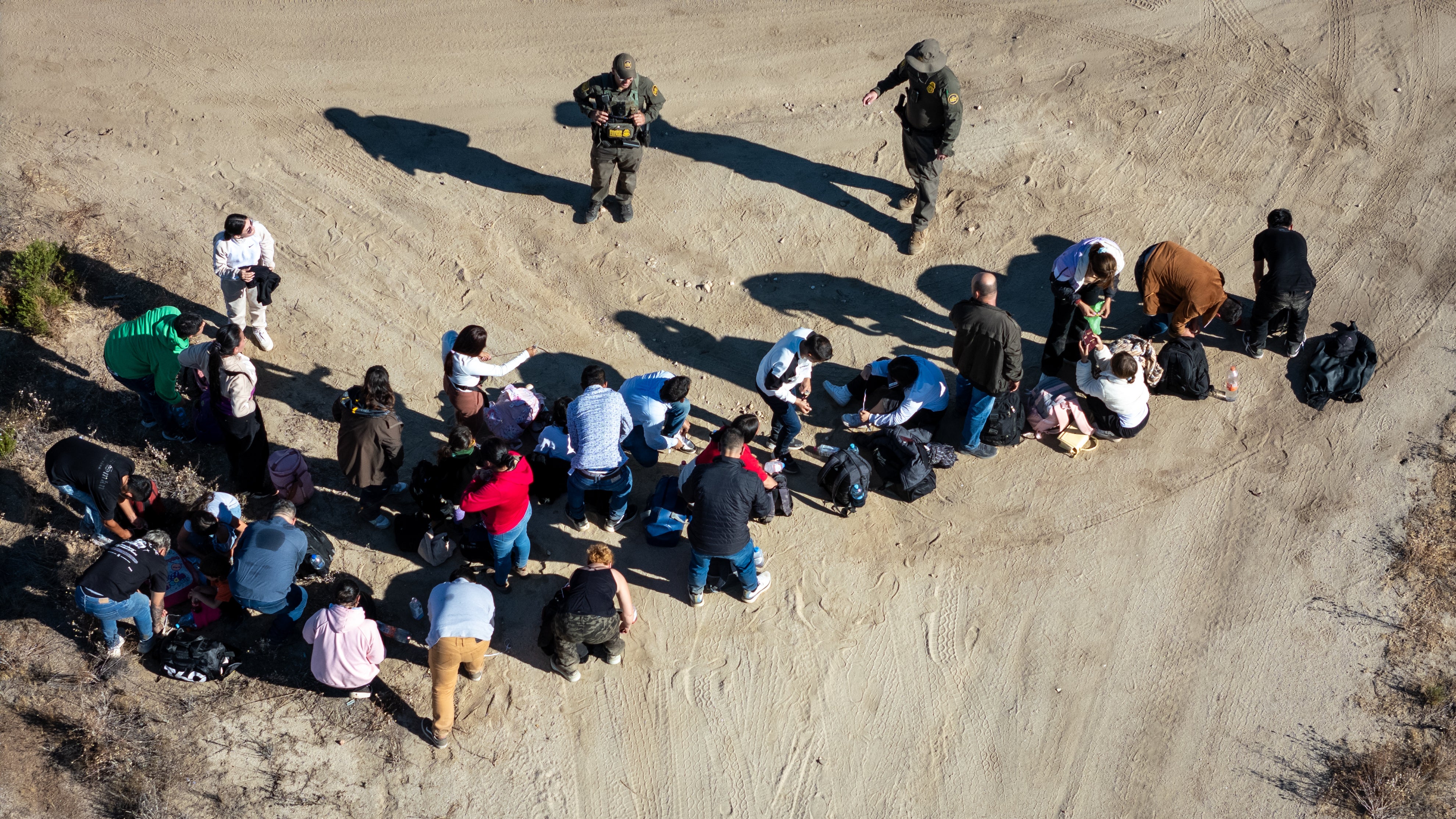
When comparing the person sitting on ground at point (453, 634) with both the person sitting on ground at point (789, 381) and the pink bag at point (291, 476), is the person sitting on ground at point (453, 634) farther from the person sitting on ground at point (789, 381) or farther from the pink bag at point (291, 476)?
the person sitting on ground at point (789, 381)

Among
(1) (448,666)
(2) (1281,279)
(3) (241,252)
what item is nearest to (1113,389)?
(2) (1281,279)

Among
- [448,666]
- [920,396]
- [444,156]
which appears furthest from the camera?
[444,156]

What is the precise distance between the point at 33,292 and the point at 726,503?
288 inches

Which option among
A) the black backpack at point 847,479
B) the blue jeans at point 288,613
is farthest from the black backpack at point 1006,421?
the blue jeans at point 288,613

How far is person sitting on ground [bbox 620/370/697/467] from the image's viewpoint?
8453 millimetres

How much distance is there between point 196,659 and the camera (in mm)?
7891

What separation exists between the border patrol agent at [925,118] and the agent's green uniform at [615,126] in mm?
2297

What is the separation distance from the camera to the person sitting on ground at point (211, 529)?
7.91 metres

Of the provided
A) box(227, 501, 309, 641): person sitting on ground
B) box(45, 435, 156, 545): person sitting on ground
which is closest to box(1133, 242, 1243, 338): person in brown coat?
box(227, 501, 309, 641): person sitting on ground

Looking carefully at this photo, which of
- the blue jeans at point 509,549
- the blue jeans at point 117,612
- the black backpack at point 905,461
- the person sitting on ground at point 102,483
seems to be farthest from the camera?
the black backpack at point 905,461

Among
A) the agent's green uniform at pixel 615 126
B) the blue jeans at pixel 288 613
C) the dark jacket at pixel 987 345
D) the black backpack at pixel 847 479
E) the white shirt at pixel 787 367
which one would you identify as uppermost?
the agent's green uniform at pixel 615 126

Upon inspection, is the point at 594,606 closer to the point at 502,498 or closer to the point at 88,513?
the point at 502,498

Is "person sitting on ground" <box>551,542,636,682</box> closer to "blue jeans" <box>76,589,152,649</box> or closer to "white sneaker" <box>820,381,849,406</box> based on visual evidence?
"white sneaker" <box>820,381,849,406</box>

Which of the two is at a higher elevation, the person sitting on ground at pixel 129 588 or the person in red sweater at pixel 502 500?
the person in red sweater at pixel 502 500
